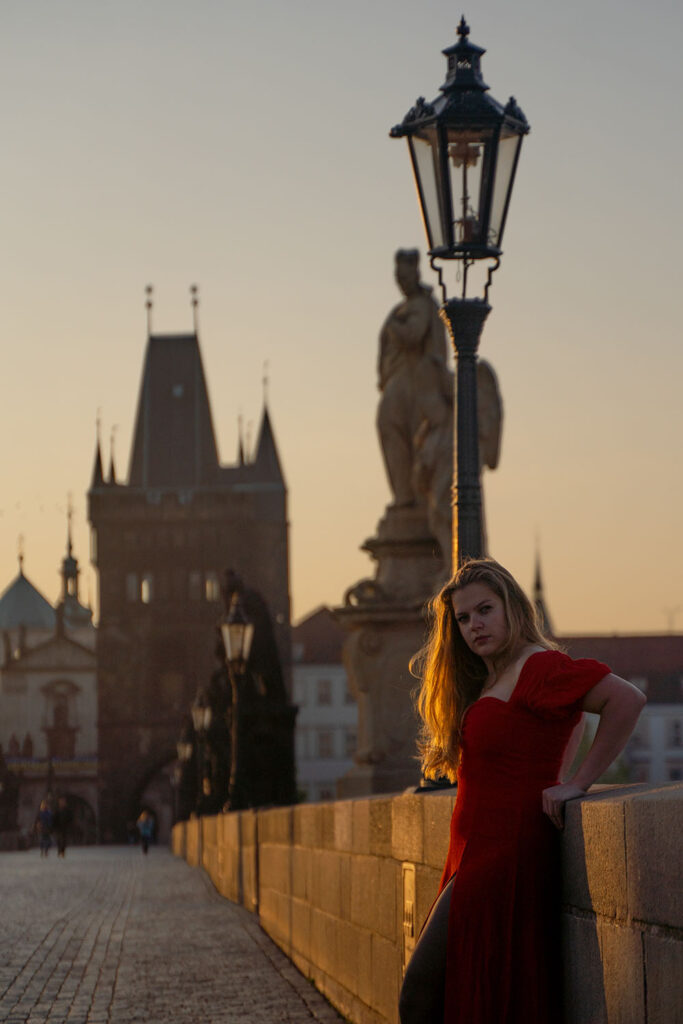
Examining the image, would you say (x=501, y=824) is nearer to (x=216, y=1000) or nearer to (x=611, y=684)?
(x=611, y=684)

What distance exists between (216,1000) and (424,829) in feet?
11.2

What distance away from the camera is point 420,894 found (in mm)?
6672

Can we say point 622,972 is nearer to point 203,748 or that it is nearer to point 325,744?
point 203,748

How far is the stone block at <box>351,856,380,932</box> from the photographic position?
7.91 m

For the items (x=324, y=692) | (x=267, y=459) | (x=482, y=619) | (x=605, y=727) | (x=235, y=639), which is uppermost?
(x=267, y=459)

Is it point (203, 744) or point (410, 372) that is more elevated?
point (410, 372)

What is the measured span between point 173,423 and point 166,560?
1014cm

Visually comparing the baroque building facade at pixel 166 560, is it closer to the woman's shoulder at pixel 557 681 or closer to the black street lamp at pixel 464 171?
the black street lamp at pixel 464 171

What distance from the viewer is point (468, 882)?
14.3ft

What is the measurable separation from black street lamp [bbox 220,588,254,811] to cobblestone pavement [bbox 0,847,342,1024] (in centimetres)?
318

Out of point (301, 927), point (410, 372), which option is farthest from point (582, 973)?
point (410, 372)

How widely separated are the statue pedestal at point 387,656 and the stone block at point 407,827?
886 cm

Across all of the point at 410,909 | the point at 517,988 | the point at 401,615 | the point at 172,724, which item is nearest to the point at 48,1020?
the point at 410,909

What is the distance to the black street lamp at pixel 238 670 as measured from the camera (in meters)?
22.7
